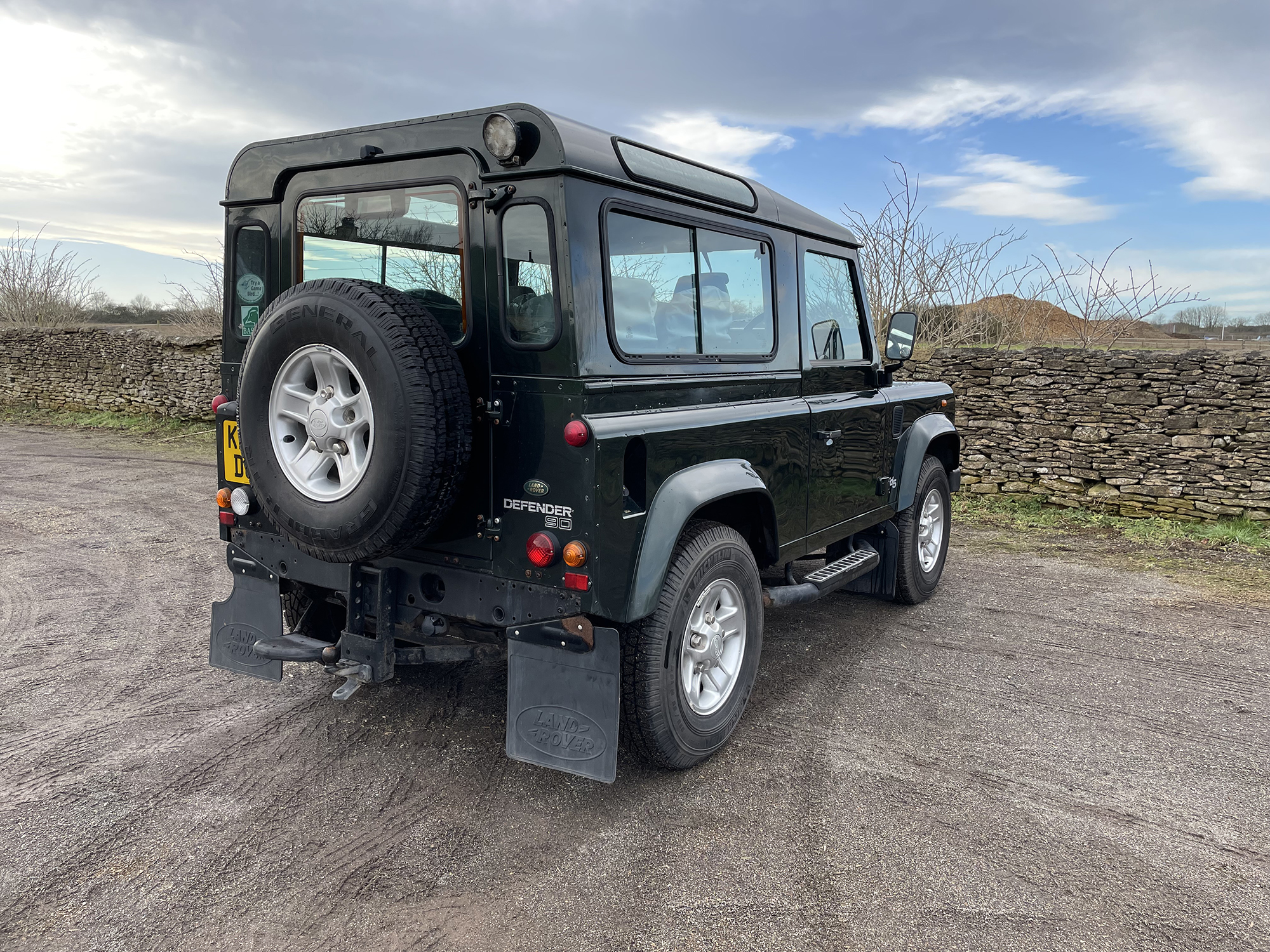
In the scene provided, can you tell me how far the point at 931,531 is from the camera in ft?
18.5

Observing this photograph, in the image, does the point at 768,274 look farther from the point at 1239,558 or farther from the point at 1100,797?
the point at 1239,558

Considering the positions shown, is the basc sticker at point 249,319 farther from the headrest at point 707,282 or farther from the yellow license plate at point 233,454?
the headrest at point 707,282

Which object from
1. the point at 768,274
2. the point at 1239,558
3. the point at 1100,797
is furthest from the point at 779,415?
the point at 1239,558

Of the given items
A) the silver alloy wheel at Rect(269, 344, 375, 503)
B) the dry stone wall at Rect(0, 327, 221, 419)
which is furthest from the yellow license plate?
the dry stone wall at Rect(0, 327, 221, 419)

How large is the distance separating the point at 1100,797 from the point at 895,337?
2.67 meters

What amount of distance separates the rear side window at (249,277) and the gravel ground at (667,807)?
1636 mm

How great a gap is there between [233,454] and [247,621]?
679 mm

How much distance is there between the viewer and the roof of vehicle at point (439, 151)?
2697 millimetres

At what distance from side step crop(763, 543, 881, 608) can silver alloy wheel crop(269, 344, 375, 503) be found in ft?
6.13

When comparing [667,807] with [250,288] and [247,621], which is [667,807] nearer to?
[247,621]

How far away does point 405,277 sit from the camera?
3.08 meters

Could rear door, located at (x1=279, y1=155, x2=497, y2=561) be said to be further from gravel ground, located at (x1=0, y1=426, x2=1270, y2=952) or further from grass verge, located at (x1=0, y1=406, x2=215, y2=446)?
grass verge, located at (x1=0, y1=406, x2=215, y2=446)

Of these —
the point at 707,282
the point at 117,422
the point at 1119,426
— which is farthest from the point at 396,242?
the point at 117,422

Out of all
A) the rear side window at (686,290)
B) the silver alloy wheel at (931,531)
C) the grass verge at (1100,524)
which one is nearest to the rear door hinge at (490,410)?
the rear side window at (686,290)
